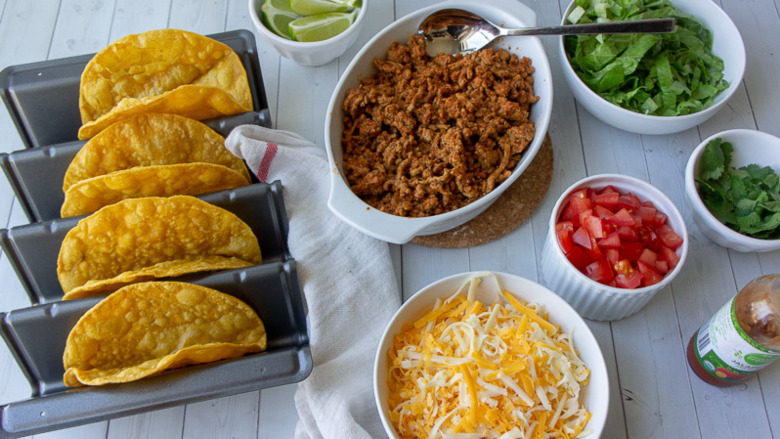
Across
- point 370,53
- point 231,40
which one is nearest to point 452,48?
point 370,53

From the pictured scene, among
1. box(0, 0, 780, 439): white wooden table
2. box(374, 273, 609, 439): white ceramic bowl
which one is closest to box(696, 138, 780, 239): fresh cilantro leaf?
box(0, 0, 780, 439): white wooden table

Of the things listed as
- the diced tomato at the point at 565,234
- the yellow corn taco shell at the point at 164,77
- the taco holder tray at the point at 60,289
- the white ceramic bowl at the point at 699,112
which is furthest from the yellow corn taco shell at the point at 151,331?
the white ceramic bowl at the point at 699,112

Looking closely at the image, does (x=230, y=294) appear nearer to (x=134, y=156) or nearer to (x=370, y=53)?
(x=134, y=156)

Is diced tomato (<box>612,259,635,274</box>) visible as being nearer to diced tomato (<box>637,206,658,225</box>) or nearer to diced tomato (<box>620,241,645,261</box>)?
diced tomato (<box>620,241,645,261</box>)

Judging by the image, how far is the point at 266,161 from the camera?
187 cm

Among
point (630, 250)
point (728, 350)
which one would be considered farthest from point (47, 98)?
point (728, 350)

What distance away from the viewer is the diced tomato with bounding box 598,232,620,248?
1634mm

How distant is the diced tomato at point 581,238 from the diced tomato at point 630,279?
11 centimetres

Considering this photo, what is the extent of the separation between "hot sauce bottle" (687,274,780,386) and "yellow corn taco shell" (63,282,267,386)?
44.2 inches

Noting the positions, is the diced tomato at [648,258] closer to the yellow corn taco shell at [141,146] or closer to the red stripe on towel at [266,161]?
the red stripe on towel at [266,161]

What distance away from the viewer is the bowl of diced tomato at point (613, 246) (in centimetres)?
163

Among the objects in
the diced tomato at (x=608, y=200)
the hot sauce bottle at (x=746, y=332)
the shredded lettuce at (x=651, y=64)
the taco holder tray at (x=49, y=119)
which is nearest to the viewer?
the hot sauce bottle at (x=746, y=332)

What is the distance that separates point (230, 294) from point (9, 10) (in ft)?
5.31

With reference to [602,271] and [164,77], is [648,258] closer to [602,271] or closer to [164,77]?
[602,271]
